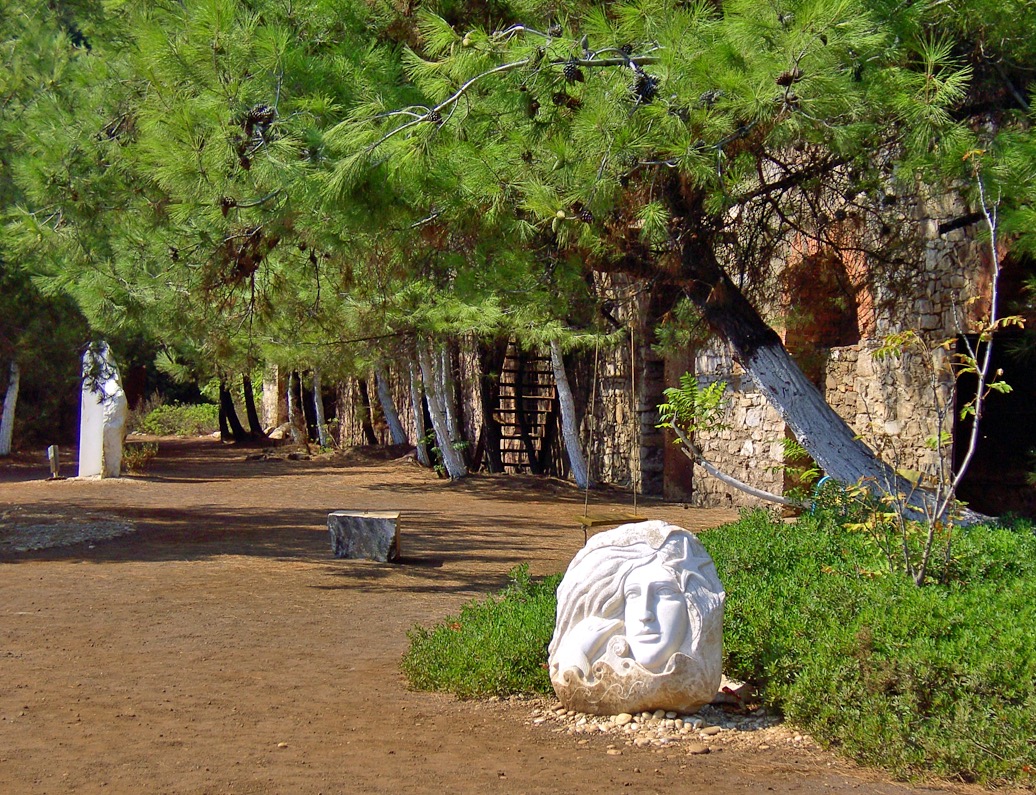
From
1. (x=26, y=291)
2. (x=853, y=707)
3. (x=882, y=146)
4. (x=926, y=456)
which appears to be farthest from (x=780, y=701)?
(x=26, y=291)

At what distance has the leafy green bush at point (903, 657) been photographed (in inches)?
150

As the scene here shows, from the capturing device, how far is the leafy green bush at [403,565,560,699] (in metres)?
4.93

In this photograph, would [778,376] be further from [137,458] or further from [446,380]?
[137,458]

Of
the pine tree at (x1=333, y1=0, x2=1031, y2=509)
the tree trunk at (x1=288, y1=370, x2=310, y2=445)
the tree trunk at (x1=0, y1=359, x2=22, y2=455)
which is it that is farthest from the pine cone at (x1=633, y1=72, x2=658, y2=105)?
the tree trunk at (x1=288, y1=370, x2=310, y2=445)

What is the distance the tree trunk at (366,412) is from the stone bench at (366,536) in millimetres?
15777

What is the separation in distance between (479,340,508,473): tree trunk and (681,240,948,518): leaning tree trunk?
1034 centimetres

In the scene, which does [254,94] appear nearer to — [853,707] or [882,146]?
[882,146]

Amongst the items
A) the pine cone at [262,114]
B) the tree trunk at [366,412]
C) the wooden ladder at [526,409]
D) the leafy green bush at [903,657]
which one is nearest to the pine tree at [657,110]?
the pine cone at [262,114]

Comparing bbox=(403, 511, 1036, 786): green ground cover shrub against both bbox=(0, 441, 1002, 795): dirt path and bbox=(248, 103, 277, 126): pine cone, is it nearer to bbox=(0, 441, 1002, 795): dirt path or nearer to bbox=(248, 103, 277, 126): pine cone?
bbox=(0, 441, 1002, 795): dirt path

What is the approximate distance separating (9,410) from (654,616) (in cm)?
2029

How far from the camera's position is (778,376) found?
6.81 m

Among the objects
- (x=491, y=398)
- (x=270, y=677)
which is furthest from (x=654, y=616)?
(x=491, y=398)

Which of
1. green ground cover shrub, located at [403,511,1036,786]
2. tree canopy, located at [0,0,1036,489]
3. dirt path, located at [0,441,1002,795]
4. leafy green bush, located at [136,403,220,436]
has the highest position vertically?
tree canopy, located at [0,0,1036,489]

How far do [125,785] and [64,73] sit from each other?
870 centimetres
